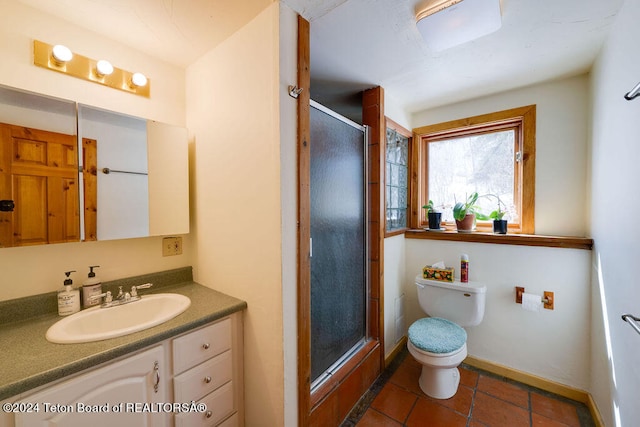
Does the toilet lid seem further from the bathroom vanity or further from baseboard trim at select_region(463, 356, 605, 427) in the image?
the bathroom vanity

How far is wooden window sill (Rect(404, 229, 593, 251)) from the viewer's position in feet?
5.08

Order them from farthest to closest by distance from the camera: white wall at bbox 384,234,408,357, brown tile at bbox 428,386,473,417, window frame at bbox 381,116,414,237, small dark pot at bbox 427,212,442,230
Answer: small dark pot at bbox 427,212,442,230, white wall at bbox 384,234,408,357, window frame at bbox 381,116,414,237, brown tile at bbox 428,386,473,417

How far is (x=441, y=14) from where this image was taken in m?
1.07

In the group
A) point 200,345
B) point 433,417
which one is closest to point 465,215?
point 433,417

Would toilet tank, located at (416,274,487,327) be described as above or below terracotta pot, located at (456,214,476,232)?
below

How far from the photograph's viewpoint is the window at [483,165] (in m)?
1.81

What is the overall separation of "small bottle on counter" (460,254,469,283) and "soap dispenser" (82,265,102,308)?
228cm

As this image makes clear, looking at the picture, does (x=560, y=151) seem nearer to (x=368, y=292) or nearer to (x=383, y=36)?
(x=383, y=36)

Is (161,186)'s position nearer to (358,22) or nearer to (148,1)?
(148,1)

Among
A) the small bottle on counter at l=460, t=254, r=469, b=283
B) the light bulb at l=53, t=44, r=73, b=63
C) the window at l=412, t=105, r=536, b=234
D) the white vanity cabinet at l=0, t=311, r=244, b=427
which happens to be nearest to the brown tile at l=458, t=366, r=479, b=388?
the small bottle on counter at l=460, t=254, r=469, b=283

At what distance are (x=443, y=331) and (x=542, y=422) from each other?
66 cm

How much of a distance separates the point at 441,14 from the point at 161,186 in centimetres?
164

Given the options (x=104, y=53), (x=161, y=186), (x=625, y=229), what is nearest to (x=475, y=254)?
(x=625, y=229)

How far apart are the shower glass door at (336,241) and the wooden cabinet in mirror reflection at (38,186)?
44.4 inches
